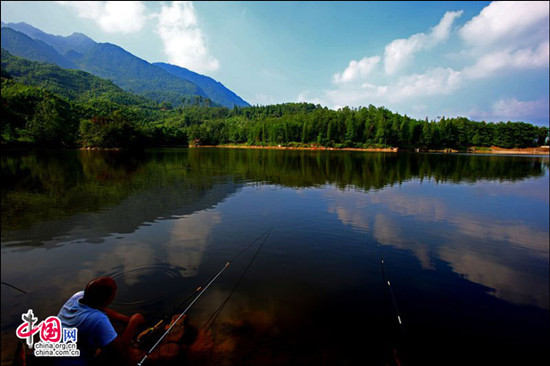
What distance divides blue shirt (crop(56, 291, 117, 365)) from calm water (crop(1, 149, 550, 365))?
270cm

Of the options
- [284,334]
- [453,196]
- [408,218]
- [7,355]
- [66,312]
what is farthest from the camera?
[453,196]

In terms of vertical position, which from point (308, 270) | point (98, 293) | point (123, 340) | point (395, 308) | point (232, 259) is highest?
point (98, 293)

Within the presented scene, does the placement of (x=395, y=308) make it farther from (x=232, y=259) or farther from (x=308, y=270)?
(x=232, y=259)

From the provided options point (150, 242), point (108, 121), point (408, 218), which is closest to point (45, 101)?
point (108, 121)

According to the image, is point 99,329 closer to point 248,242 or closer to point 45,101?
point 248,242

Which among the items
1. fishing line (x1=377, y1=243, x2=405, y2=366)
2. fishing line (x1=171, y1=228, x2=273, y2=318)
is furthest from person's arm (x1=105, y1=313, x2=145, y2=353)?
fishing line (x1=377, y1=243, x2=405, y2=366)

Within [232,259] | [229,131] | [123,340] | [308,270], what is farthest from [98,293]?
[229,131]

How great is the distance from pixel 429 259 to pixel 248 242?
832 centimetres

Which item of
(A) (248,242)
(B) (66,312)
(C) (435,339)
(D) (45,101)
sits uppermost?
(D) (45,101)

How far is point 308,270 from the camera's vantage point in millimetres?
10234

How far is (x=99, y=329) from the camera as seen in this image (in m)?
4.42

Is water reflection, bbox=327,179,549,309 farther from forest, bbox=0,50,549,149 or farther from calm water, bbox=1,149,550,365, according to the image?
A: forest, bbox=0,50,549,149

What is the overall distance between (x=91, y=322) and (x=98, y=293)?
18.4 inches

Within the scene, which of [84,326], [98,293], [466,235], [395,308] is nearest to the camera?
[84,326]
